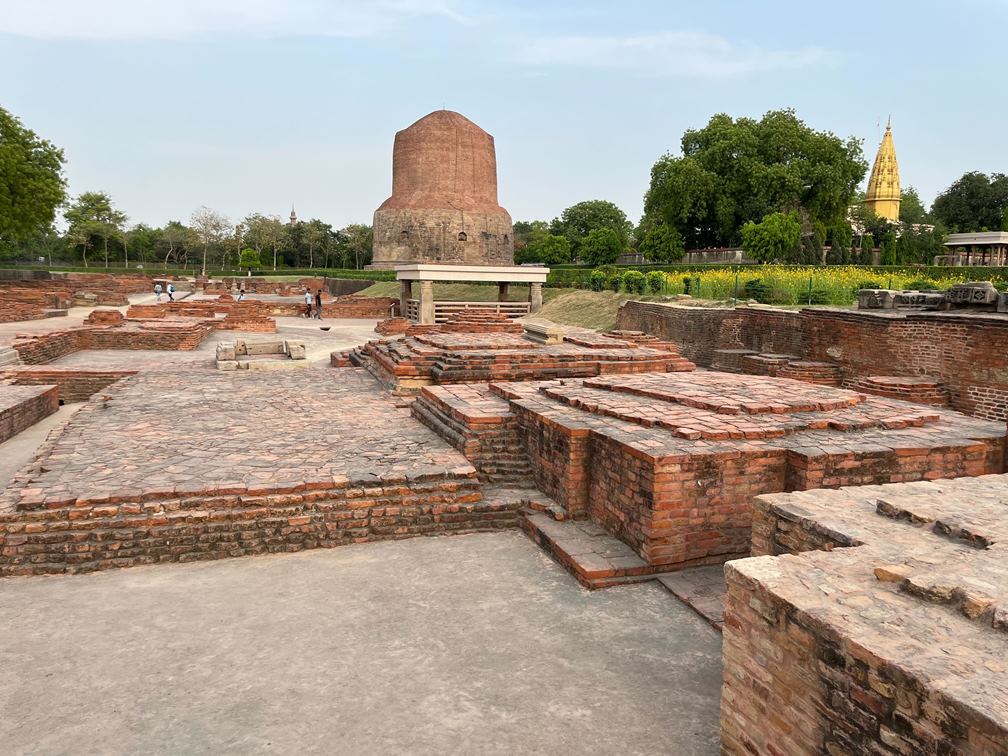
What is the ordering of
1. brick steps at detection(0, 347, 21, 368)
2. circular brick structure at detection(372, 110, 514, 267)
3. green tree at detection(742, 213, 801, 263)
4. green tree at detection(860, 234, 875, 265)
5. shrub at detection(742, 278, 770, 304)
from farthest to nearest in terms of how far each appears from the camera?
circular brick structure at detection(372, 110, 514, 267) < green tree at detection(860, 234, 875, 265) < green tree at detection(742, 213, 801, 263) < shrub at detection(742, 278, 770, 304) < brick steps at detection(0, 347, 21, 368)

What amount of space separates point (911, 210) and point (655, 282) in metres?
39.0

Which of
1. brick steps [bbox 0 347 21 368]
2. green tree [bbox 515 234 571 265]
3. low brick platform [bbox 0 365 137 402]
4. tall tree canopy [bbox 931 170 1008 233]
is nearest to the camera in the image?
low brick platform [bbox 0 365 137 402]

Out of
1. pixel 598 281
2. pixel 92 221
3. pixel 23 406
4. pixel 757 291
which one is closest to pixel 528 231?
pixel 92 221

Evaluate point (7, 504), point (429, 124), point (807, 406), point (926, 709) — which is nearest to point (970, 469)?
point (807, 406)

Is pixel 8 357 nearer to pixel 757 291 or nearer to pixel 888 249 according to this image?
pixel 757 291

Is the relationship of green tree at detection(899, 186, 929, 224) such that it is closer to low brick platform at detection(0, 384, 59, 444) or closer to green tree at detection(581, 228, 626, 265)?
green tree at detection(581, 228, 626, 265)

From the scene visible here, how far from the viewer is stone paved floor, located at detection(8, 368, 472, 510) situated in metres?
4.30

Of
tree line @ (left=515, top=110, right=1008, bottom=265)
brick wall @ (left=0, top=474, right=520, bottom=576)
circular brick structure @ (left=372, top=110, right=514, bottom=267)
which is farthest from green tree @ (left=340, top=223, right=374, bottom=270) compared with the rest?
brick wall @ (left=0, top=474, right=520, bottom=576)

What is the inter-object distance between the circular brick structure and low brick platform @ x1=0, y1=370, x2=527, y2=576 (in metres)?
28.4

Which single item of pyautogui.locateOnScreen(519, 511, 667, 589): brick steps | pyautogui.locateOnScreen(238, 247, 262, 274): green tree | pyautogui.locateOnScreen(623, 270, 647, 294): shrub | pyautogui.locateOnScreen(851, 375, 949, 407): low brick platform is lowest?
pyautogui.locateOnScreen(519, 511, 667, 589): brick steps

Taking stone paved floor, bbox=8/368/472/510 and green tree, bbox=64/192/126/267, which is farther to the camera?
green tree, bbox=64/192/126/267

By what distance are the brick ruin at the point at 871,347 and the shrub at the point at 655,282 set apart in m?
4.77

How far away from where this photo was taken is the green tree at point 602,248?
3747 centimetres

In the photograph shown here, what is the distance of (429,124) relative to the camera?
32.7 metres
